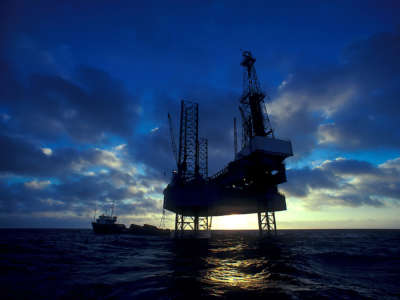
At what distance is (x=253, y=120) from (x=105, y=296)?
Answer: 42.6m

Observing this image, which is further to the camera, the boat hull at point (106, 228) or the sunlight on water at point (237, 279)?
the boat hull at point (106, 228)

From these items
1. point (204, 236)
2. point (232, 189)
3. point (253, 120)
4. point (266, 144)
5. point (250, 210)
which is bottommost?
point (204, 236)

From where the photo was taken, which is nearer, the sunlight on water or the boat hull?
the sunlight on water

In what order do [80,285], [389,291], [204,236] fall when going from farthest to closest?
[204,236] → [80,285] → [389,291]

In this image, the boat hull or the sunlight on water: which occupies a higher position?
the sunlight on water

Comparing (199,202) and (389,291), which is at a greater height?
(199,202)

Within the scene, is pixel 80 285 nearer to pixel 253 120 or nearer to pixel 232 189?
pixel 232 189

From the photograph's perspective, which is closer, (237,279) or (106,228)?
(237,279)

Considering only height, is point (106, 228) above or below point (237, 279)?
below

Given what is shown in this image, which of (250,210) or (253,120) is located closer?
(253,120)

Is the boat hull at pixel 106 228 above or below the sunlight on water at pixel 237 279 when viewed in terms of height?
below

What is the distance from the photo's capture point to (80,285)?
10.0 metres

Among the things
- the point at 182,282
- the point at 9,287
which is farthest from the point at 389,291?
the point at 9,287

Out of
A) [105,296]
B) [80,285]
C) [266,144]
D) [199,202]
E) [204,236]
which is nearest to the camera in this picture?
[105,296]
